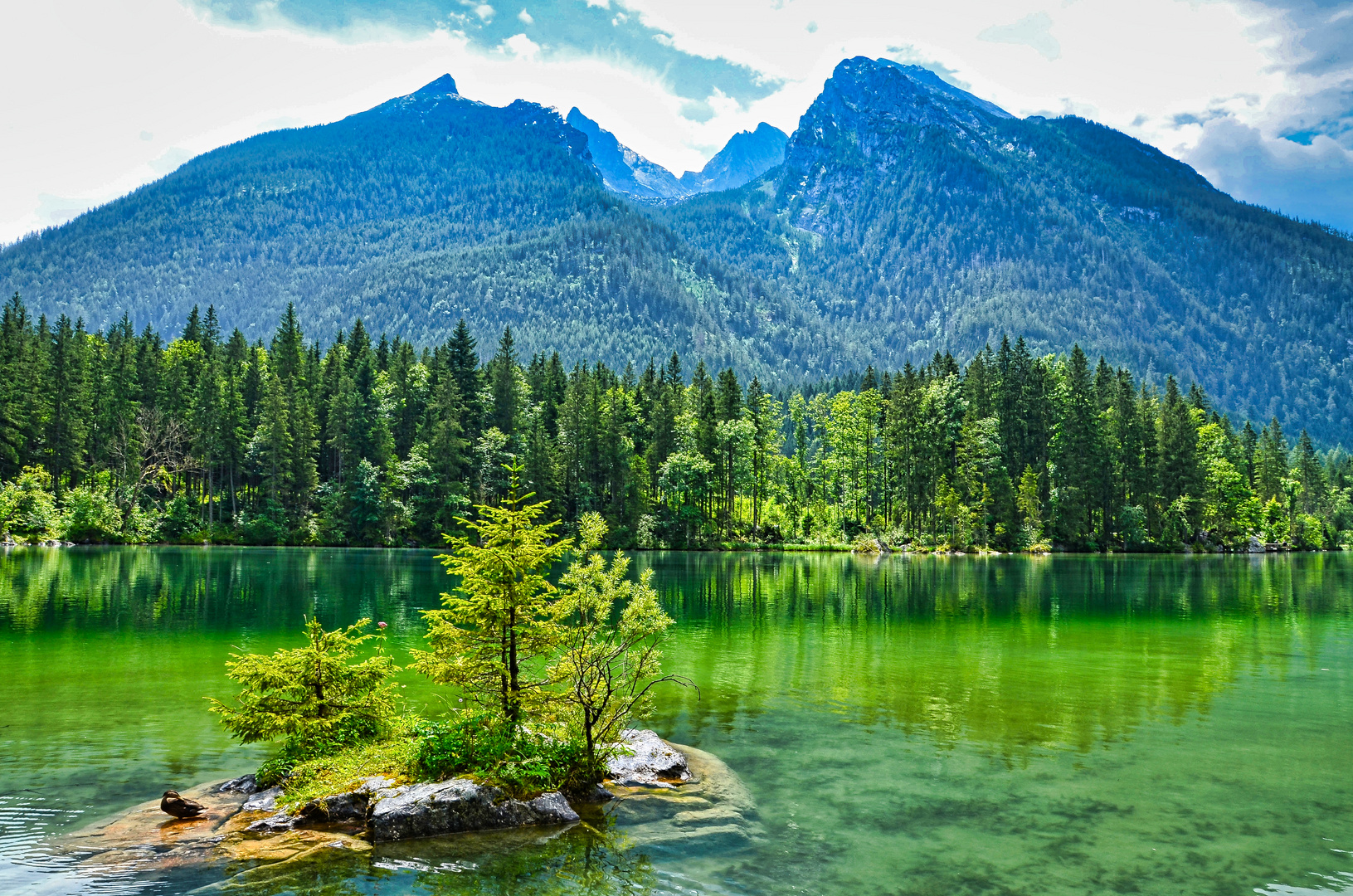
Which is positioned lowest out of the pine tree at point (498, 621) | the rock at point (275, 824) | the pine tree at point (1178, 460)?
the rock at point (275, 824)

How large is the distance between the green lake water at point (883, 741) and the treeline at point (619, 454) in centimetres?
6049

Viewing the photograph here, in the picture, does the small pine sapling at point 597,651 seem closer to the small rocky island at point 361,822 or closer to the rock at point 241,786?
the small rocky island at point 361,822

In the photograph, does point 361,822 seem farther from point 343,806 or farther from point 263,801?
point 263,801

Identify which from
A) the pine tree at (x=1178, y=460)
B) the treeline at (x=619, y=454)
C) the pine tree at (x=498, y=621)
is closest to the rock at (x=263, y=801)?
the pine tree at (x=498, y=621)

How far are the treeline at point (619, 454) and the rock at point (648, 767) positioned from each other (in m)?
90.1

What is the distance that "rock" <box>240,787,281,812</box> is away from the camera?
557 inches

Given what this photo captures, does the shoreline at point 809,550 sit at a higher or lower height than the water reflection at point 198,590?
lower

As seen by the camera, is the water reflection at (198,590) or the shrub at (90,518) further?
the shrub at (90,518)

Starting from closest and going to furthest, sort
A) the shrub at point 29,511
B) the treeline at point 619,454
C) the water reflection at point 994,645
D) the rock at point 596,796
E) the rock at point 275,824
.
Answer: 1. the rock at point 275,824
2. the rock at point 596,796
3. the water reflection at point 994,645
4. the shrub at point 29,511
5. the treeline at point 619,454

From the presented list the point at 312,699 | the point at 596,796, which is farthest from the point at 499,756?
the point at 312,699

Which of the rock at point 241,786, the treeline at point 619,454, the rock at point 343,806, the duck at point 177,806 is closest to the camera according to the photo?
the duck at point 177,806

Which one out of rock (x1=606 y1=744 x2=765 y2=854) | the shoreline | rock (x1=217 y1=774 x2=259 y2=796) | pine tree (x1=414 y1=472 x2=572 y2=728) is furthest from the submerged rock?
the shoreline

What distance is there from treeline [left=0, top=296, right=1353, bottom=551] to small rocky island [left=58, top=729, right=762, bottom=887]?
9241cm

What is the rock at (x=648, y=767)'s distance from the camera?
1638 cm
